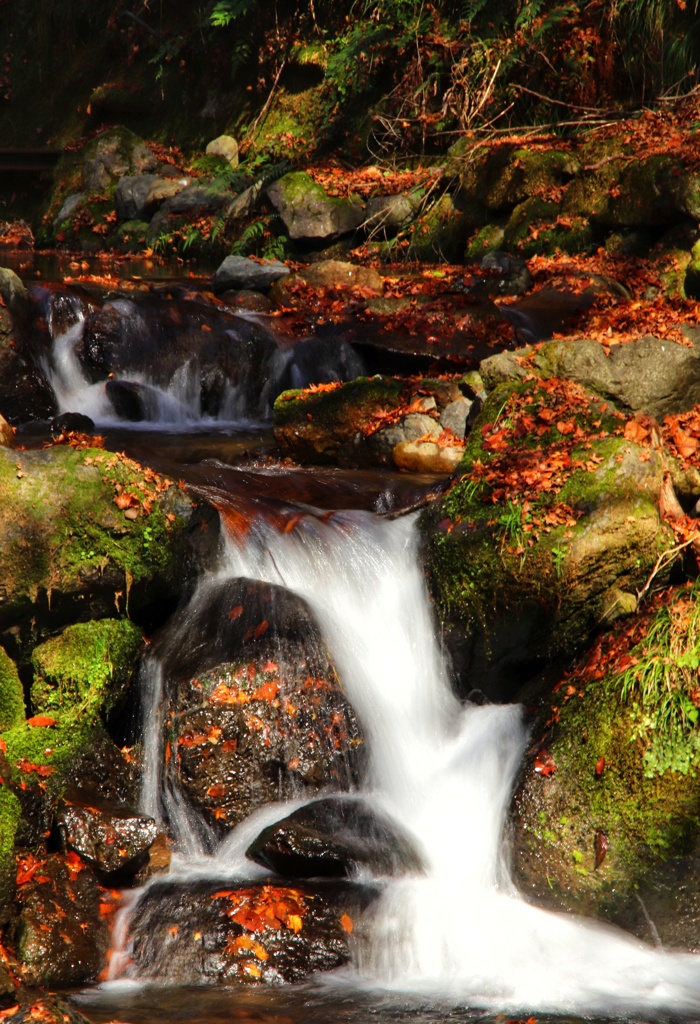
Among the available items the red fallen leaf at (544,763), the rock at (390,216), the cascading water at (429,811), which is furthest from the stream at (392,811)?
the rock at (390,216)

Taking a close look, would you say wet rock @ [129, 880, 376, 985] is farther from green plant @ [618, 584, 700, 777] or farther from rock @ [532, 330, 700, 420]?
rock @ [532, 330, 700, 420]

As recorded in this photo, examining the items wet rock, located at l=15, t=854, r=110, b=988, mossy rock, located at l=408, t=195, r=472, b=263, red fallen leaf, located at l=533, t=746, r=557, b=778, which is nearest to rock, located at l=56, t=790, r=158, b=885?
wet rock, located at l=15, t=854, r=110, b=988

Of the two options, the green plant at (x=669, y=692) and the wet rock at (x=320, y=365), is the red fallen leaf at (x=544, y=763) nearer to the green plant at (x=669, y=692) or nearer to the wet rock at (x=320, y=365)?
the green plant at (x=669, y=692)

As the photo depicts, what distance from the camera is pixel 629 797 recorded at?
15.2 ft

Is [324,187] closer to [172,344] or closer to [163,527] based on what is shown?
[172,344]

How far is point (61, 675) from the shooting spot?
5.30 m

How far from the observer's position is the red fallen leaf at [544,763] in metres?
4.91

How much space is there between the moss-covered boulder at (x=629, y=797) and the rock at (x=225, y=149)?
17.9 m

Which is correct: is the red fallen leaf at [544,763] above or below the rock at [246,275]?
below

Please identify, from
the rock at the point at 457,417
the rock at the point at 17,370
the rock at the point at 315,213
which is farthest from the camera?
the rock at the point at 315,213

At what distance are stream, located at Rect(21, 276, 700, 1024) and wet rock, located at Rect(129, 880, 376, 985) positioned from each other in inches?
2.8

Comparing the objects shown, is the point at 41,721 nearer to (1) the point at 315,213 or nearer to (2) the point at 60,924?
(2) the point at 60,924

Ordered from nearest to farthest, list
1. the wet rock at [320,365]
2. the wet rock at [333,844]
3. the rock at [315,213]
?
1. the wet rock at [333,844]
2. the wet rock at [320,365]
3. the rock at [315,213]

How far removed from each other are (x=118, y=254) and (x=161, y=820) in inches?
606
